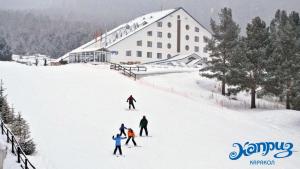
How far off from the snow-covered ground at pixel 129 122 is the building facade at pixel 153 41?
2209 centimetres

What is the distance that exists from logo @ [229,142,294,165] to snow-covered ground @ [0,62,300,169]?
471mm

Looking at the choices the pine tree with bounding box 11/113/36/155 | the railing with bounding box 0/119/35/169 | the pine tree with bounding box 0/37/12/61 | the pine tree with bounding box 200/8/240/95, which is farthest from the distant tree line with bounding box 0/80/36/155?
the pine tree with bounding box 0/37/12/61

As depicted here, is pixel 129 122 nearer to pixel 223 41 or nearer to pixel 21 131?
pixel 21 131

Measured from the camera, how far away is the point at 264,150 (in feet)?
85.2

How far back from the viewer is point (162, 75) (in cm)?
5575

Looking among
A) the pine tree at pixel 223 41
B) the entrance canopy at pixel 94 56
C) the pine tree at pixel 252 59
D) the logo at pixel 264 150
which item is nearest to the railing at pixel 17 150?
the logo at pixel 264 150

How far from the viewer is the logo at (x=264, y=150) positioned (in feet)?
76.3

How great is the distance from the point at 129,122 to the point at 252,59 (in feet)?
68.8

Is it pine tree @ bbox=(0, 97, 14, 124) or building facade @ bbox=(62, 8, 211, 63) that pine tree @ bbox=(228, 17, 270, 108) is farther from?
building facade @ bbox=(62, 8, 211, 63)

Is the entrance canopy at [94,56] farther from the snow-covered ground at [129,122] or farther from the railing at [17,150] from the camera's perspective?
the railing at [17,150]

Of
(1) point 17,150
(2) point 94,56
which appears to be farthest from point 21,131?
(2) point 94,56

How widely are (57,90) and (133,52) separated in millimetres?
37913

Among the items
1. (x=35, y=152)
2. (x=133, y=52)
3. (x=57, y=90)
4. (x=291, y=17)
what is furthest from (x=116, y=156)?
(x=291, y=17)

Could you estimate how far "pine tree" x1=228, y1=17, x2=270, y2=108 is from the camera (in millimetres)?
44938
